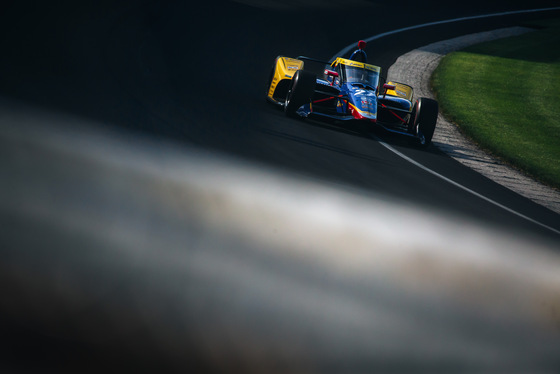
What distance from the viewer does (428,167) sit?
1027cm

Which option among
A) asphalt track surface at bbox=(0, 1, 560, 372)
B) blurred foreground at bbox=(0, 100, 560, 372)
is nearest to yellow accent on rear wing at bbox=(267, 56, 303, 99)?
asphalt track surface at bbox=(0, 1, 560, 372)

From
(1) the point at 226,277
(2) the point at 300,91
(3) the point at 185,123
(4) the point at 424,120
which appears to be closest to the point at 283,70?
(2) the point at 300,91

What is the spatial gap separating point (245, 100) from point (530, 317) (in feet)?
25.8

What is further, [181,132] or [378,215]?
[181,132]

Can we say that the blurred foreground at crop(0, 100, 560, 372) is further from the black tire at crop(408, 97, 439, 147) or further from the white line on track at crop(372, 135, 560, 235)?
the black tire at crop(408, 97, 439, 147)

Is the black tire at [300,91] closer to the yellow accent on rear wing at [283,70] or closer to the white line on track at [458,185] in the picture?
the yellow accent on rear wing at [283,70]

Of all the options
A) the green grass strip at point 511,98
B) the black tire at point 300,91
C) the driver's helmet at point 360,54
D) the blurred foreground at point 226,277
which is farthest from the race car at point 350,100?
the blurred foreground at point 226,277

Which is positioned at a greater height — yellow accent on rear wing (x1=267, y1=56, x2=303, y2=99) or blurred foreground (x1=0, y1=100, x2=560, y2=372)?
yellow accent on rear wing (x1=267, y1=56, x2=303, y2=99)

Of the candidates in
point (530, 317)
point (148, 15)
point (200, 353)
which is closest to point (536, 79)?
point (148, 15)

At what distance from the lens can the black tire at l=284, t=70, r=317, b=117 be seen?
431 inches

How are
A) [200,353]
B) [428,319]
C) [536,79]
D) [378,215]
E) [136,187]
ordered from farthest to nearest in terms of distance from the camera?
[536,79] → [378,215] → [136,187] → [428,319] → [200,353]

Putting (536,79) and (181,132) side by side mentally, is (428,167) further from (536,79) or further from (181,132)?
(536,79)

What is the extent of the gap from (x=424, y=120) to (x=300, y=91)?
2467mm

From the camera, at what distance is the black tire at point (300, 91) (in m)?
11.0
